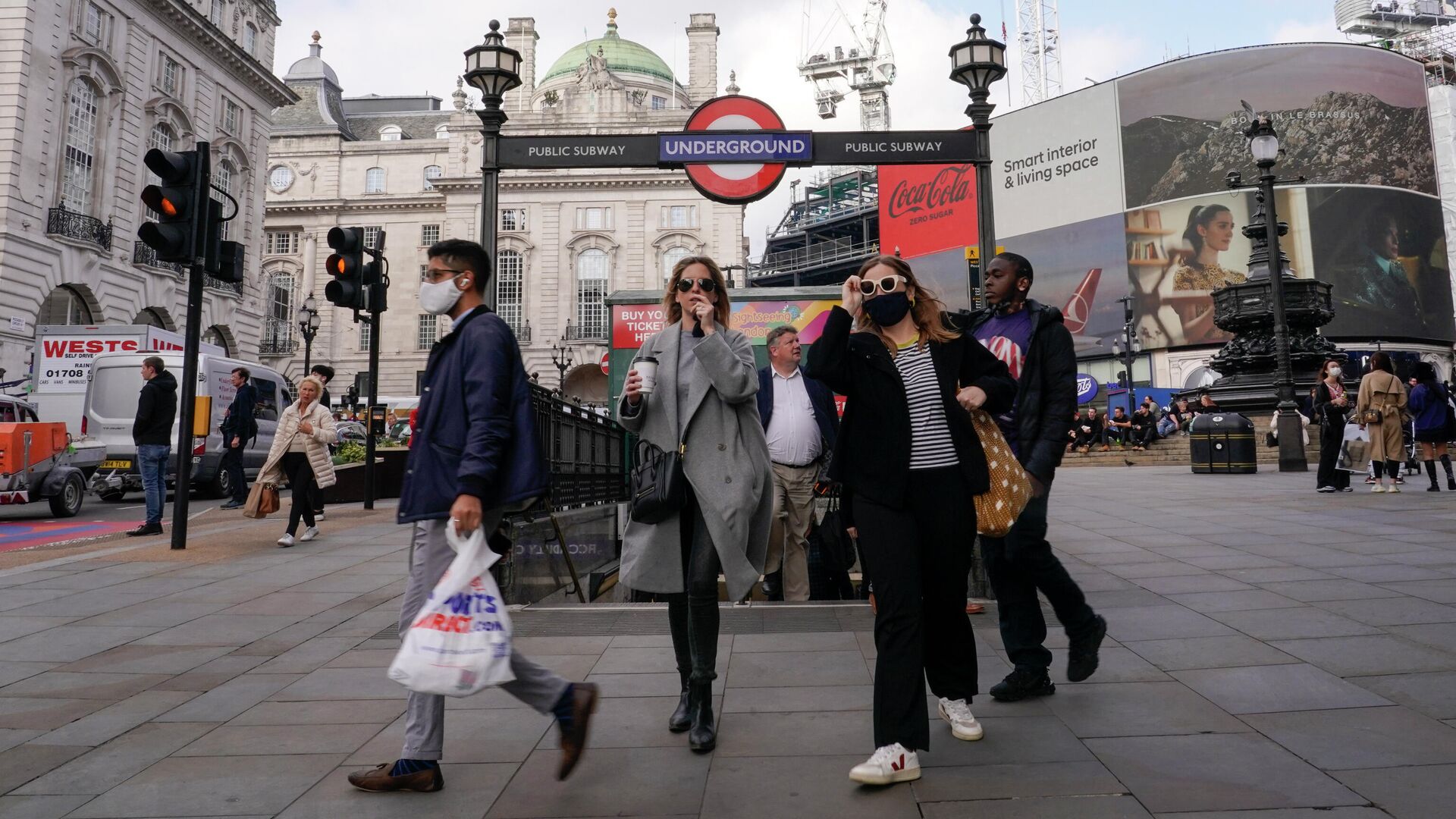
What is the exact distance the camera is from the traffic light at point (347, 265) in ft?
35.3

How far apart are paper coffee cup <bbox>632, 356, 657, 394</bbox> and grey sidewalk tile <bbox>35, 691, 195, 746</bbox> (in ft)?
7.83

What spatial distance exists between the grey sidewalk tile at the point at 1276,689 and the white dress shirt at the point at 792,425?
2.81 m

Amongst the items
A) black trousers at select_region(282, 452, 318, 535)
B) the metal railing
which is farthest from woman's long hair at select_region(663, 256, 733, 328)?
the metal railing

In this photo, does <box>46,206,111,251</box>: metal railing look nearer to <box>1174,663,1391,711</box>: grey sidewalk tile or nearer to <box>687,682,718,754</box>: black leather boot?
<box>687,682,718,754</box>: black leather boot

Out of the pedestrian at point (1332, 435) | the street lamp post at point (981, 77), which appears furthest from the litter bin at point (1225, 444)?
the street lamp post at point (981, 77)

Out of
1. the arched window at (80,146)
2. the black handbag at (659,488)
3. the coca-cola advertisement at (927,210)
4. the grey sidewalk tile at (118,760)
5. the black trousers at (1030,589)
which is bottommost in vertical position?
the grey sidewalk tile at (118,760)

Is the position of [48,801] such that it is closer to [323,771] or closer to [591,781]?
[323,771]

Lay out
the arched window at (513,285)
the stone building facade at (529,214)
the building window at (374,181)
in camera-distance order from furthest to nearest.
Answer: the building window at (374,181)
the arched window at (513,285)
the stone building facade at (529,214)

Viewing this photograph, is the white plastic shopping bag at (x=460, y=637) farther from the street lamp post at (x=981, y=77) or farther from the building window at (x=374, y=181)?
the building window at (x=374, y=181)

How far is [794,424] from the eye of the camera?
6191 mm

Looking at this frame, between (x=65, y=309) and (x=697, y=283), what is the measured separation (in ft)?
117

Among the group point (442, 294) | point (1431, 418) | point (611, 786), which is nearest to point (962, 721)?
point (611, 786)

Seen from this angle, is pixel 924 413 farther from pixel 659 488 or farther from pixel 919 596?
pixel 659 488

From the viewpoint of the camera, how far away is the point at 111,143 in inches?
1160
